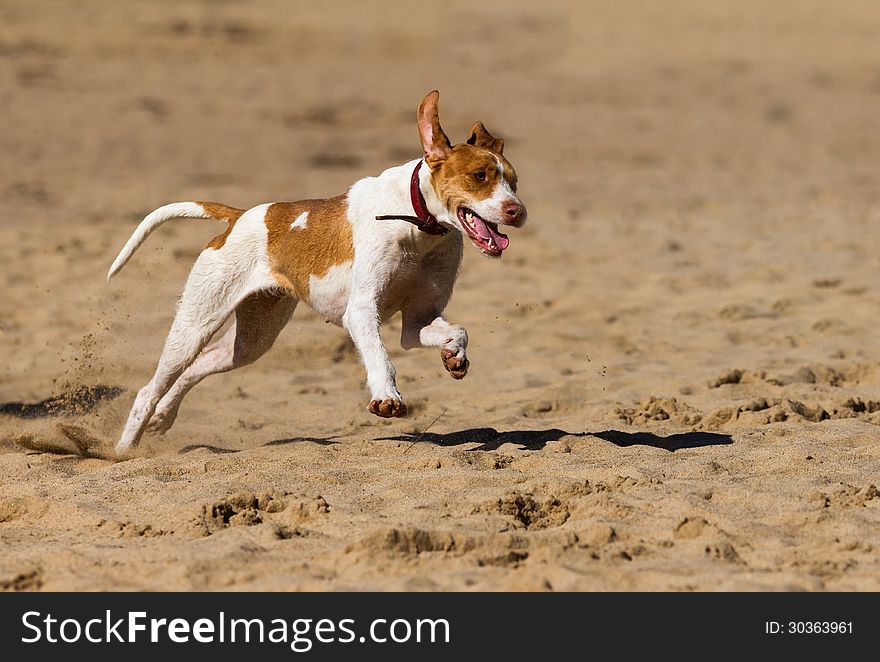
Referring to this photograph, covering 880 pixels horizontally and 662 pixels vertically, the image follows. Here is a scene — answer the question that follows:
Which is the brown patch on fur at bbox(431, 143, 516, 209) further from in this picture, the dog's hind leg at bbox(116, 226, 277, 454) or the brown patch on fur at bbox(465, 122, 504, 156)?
the dog's hind leg at bbox(116, 226, 277, 454)

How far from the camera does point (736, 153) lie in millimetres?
18547

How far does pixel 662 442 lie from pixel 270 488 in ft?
7.34

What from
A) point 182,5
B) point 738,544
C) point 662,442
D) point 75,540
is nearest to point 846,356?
point 662,442

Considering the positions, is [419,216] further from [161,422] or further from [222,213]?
[161,422]

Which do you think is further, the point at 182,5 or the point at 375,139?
the point at 182,5

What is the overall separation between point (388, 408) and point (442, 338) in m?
0.69

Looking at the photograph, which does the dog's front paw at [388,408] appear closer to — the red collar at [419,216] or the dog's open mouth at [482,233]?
the dog's open mouth at [482,233]

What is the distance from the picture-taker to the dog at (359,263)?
6.58 m

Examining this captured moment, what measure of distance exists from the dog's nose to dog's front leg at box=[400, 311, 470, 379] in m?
0.64

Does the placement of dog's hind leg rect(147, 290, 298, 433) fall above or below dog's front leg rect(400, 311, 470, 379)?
above

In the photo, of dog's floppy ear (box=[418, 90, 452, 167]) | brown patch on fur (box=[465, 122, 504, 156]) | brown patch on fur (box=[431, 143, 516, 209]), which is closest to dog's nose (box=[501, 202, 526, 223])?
brown patch on fur (box=[431, 143, 516, 209])

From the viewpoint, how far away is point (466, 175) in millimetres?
6547

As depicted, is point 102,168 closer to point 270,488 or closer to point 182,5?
point 182,5

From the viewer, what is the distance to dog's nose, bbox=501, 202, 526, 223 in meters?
6.44
